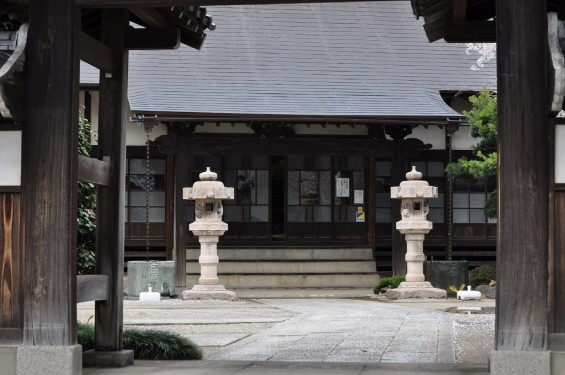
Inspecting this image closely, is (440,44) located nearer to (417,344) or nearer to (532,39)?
(417,344)

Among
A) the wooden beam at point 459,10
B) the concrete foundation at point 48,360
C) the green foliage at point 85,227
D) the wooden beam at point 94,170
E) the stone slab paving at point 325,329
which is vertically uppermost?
the wooden beam at point 459,10

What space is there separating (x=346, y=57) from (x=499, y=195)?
19.2 meters

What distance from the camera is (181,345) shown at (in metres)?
11.1

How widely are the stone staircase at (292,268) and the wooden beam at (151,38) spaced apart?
13.7 metres

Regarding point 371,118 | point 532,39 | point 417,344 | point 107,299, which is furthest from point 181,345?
point 371,118

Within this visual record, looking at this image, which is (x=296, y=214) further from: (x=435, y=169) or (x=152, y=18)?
(x=152, y=18)

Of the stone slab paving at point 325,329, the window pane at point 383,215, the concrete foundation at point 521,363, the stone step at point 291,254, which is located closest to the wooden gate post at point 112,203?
the stone slab paving at point 325,329

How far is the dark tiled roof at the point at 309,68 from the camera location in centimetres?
2430

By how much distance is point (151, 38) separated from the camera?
432 inches

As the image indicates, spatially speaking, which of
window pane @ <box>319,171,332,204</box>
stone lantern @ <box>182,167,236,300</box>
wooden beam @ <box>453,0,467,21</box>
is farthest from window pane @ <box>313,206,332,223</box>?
wooden beam @ <box>453,0,467,21</box>

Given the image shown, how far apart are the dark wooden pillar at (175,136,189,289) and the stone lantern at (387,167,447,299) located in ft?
16.4

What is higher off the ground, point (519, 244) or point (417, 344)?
point (519, 244)

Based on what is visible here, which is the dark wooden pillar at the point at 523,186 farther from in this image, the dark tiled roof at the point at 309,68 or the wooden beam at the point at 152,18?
the dark tiled roof at the point at 309,68

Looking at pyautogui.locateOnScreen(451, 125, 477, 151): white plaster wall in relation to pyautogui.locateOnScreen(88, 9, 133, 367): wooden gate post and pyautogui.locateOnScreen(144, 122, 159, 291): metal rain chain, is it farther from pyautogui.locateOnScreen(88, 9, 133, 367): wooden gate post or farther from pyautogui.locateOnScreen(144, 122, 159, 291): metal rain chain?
pyautogui.locateOnScreen(88, 9, 133, 367): wooden gate post
